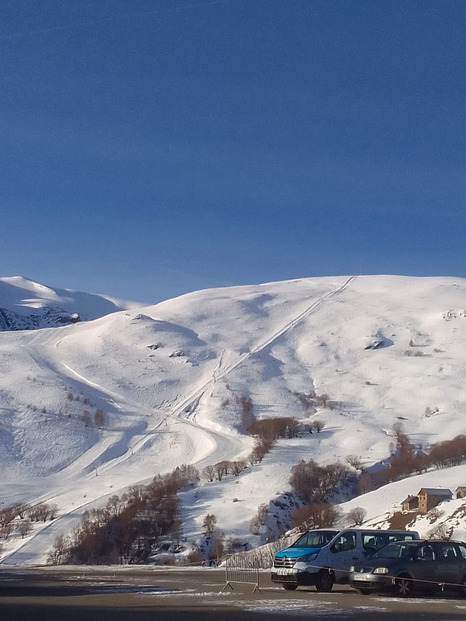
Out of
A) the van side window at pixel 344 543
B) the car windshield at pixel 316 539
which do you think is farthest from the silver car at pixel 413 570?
the car windshield at pixel 316 539

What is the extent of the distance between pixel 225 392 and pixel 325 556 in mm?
83398

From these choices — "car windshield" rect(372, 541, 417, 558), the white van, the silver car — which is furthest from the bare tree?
the silver car

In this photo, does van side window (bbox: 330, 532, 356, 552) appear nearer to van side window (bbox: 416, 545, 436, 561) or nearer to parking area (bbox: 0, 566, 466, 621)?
parking area (bbox: 0, 566, 466, 621)

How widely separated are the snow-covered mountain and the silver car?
34.6 meters

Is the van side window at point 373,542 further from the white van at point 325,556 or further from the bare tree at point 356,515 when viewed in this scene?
the bare tree at point 356,515

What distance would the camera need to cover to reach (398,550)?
21922mm

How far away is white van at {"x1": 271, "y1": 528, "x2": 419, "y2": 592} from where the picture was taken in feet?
75.0

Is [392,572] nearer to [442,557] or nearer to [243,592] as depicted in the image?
[442,557]

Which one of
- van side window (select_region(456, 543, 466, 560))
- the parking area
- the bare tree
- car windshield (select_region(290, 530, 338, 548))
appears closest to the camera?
the parking area

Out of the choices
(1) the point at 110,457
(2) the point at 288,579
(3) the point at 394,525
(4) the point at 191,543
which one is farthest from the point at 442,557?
(1) the point at 110,457

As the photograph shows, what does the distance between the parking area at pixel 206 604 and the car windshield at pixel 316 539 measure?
1.29m

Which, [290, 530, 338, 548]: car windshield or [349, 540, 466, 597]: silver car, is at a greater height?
[290, 530, 338, 548]: car windshield

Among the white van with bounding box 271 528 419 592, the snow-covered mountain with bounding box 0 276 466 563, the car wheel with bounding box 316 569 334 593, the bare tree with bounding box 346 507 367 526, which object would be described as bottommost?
the bare tree with bounding box 346 507 367 526

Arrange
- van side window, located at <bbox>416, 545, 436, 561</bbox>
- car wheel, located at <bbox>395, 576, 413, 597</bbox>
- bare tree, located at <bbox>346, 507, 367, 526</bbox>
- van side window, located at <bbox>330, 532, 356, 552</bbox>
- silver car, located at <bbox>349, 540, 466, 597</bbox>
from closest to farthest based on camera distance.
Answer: car wheel, located at <bbox>395, 576, 413, 597</bbox>, silver car, located at <bbox>349, 540, 466, 597</bbox>, van side window, located at <bbox>416, 545, 436, 561</bbox>, van side window, located at <bbox>330, 532, 356, 552</bbox>, bare tree, located at <bbox>346, 507, 367, 526</bbox>
